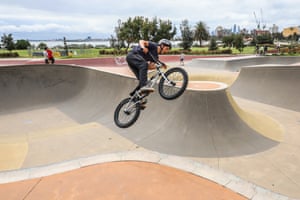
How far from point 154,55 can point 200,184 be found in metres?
2.89

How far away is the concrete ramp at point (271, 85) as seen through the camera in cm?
1005

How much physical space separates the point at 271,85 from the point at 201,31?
5846 cm

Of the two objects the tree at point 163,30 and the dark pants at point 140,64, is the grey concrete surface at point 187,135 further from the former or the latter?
the tree at point 163,30

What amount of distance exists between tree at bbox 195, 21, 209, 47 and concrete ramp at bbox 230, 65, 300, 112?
5602 centimetres

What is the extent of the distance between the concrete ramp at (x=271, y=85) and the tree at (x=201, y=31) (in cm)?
5602

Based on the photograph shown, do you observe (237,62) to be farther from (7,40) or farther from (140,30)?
(7,40)

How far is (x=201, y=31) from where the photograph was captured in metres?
65.5

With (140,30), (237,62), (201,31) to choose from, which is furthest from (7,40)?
(201,31)

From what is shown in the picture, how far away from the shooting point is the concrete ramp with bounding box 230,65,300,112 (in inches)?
396

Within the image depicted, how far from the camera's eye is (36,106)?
11.9 m

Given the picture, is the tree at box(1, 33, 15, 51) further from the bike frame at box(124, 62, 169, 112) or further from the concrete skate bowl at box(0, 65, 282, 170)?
the bike frame at box(124, 62, 169, 112)

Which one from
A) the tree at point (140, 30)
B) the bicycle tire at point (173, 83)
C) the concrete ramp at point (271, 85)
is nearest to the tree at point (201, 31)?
the tree at point (140, 30)

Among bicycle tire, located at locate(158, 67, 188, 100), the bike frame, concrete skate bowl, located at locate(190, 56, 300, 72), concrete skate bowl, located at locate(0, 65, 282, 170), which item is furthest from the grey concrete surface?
concrete skate bowl, located at locate(190, 56, 300, 72)

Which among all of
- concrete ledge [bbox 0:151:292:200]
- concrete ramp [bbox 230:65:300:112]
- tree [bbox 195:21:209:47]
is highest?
tree [bbox 195:21:209:47]
